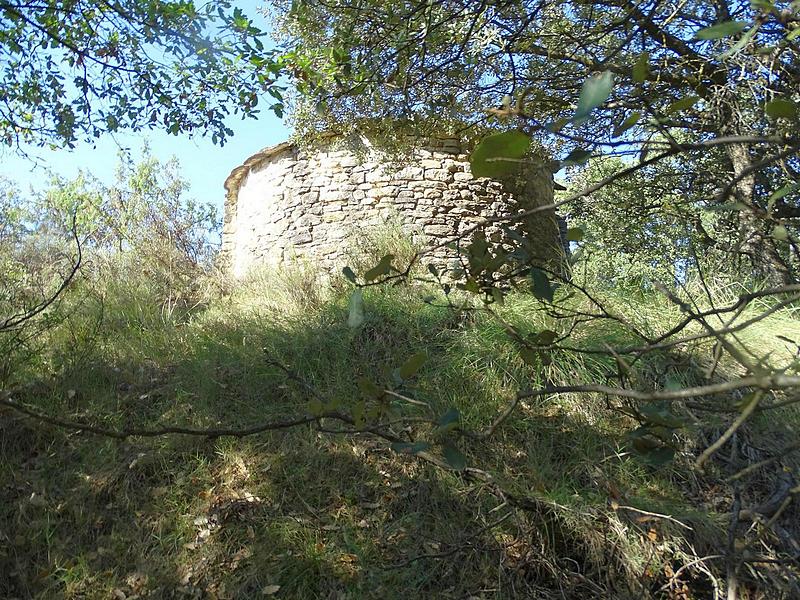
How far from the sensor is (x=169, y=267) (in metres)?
8.48

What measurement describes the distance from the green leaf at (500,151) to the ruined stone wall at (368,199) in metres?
6.49

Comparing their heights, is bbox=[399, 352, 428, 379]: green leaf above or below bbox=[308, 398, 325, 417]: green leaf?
above

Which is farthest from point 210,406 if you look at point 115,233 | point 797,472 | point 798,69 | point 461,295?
point 115,233

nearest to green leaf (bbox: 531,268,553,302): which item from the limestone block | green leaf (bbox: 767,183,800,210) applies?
green leaf (bbox: 767,183,800,210)

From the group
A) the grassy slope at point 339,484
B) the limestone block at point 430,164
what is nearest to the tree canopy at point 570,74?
the limestone block at point 430,164

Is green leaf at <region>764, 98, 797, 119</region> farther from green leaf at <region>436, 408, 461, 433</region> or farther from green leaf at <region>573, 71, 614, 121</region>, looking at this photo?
green leaf at <region>436, 408, 461, 433</region>

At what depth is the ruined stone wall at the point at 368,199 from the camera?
8.02 metres

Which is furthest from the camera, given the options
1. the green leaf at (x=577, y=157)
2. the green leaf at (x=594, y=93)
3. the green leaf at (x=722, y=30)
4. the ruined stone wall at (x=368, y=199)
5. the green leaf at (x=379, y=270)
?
the ruined stone wall at (x=368, y=199)

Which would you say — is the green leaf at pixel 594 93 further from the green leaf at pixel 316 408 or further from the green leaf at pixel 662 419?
the green leaf at pixel 316 408

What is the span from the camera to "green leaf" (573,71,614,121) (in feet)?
2.92

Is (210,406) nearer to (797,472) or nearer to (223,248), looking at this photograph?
(797,472)

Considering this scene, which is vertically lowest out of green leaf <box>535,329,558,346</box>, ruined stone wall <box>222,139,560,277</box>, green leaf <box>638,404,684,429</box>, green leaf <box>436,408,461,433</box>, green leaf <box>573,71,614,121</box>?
green leaf <box>638,404,684,429</box>

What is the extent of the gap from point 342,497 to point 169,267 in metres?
5.58

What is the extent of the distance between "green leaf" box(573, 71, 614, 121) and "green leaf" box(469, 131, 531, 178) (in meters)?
0.17
